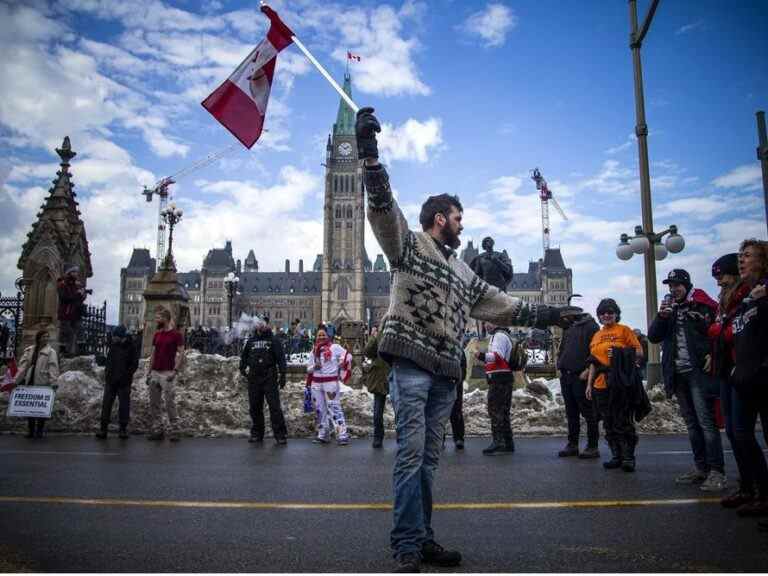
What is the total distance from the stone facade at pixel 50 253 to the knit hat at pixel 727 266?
1395 centimetres

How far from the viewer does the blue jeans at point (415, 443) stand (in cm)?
321

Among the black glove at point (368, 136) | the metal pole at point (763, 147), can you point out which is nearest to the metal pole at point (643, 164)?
the metal pole at point (763, 147)

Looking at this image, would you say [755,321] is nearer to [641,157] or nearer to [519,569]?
[519,569]

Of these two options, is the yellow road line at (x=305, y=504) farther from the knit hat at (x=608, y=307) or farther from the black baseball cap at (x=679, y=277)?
the knit hat at (x=608, y=307)

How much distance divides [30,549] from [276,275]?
14554cm

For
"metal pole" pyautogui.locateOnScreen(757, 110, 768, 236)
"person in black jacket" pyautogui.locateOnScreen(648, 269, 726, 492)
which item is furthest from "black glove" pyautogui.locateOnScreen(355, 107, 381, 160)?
"metal pole" pyautogui.locateOnScreen(757, 110, 768, 236)

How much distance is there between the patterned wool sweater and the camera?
11.1 ft

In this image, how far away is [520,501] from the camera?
4.91 meters

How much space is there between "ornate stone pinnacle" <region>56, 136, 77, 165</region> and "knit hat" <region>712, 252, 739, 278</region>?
15.2m

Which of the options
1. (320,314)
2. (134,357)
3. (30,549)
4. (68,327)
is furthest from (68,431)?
(320,314)

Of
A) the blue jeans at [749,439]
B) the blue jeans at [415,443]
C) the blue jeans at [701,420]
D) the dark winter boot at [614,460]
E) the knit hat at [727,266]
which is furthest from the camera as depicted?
the dark winter boot at [614,460]

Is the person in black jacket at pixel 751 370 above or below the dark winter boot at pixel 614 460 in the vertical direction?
above

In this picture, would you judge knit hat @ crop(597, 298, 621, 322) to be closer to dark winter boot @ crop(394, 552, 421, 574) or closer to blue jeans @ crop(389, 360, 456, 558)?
blue jeans @ crop(389, 360, 456, 558)

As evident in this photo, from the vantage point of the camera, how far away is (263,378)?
34.0 ft
